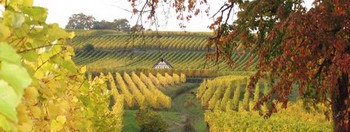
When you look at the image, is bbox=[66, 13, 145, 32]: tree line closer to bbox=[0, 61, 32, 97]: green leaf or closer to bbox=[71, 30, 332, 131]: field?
bbox=[71, 30, 332, 131]: field

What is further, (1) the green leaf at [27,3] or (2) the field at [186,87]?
(2) the field at [186,87]

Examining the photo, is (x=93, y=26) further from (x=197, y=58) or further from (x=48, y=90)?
(x=48, y=90)

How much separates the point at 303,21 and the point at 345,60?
0.70 m

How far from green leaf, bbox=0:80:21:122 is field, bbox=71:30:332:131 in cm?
421

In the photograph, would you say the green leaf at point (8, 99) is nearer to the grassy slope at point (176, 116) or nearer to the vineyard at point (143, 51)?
the grassy slope at point (176, 116)

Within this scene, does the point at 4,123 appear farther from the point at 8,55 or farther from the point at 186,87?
the point at 186,87

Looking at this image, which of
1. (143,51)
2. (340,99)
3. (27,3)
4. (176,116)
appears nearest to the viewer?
(27,3)

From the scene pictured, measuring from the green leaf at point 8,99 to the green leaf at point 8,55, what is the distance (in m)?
0.05

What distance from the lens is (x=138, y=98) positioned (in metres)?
39.8

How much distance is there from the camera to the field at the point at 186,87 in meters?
15.4

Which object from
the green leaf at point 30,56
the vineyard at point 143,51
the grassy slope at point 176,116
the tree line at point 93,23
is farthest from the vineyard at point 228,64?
the tree line at point 93,23

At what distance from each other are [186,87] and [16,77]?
49474mm

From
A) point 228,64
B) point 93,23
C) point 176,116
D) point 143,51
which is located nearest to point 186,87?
point 176,116

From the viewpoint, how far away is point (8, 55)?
0.95 metres
